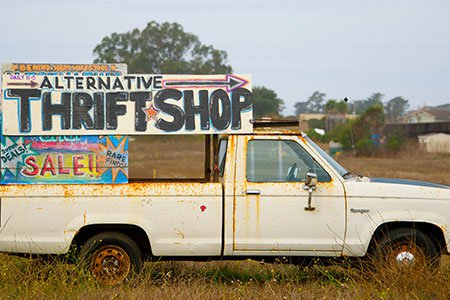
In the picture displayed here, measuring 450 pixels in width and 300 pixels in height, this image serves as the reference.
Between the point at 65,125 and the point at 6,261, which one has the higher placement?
the point at 65,125

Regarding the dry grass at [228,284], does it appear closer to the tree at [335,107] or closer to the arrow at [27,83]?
the arrow at [27,83]

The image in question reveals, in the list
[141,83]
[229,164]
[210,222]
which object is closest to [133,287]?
[210,222]

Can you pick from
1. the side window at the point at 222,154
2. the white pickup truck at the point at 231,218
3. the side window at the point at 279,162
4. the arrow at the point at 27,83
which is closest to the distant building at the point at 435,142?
the side window at the point at 222,154

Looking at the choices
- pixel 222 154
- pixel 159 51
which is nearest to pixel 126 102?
pixel 222 154

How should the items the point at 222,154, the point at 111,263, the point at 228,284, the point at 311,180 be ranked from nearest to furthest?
Answer: the point at 311,180
the point at 111,263
the point at 228,284
the point at 222,154

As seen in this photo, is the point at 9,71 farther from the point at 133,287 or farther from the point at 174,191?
the point at 133,287

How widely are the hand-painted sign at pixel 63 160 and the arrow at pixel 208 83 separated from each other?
87 cm

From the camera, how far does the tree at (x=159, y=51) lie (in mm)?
71375

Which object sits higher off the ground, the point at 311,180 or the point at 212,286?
the point at 311,180

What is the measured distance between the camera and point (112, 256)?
6.93m

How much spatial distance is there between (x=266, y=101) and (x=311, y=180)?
161 ft

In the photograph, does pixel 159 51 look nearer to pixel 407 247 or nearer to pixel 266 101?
pixel 266 101

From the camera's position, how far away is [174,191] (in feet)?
22.2

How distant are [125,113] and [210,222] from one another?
1.47m
